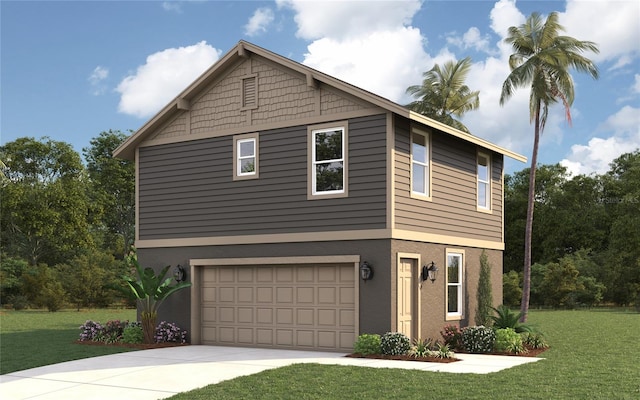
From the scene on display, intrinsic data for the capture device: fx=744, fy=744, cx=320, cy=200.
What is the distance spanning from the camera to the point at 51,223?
46344mm

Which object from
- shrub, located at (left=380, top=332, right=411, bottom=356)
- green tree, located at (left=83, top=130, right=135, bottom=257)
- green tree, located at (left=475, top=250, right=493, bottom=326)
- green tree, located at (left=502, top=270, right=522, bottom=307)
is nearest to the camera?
shrub, located at (left=380, top=332, right=411, bottom=356)

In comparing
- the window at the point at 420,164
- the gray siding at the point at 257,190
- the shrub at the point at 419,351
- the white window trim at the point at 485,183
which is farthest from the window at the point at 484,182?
the shrub at the point at 419,351

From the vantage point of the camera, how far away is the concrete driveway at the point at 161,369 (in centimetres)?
1223

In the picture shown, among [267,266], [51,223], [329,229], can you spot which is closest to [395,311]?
[329,229]

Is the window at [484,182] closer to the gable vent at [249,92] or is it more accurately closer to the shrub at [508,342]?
the shrub at [508,342]

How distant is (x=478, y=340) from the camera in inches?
689

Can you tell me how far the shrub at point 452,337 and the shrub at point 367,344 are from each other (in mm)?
2754

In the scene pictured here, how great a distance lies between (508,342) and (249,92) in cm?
890

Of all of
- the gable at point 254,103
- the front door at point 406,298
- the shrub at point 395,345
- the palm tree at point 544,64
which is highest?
the palm tree at point 544,64

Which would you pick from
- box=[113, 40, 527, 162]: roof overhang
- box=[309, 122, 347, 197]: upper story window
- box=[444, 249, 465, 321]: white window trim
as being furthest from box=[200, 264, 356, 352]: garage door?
box=[113, 40, 527, 162]: roof overhang

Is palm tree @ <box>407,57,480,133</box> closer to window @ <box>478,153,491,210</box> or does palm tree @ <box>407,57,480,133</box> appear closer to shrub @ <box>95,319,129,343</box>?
window @ <box>478,153,491,210</box>

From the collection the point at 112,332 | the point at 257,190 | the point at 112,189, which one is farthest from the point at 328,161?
the point at 112,189

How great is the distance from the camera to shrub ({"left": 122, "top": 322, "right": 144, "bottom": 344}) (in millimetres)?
19203

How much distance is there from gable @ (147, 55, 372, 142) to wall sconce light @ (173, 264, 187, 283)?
3.57m
